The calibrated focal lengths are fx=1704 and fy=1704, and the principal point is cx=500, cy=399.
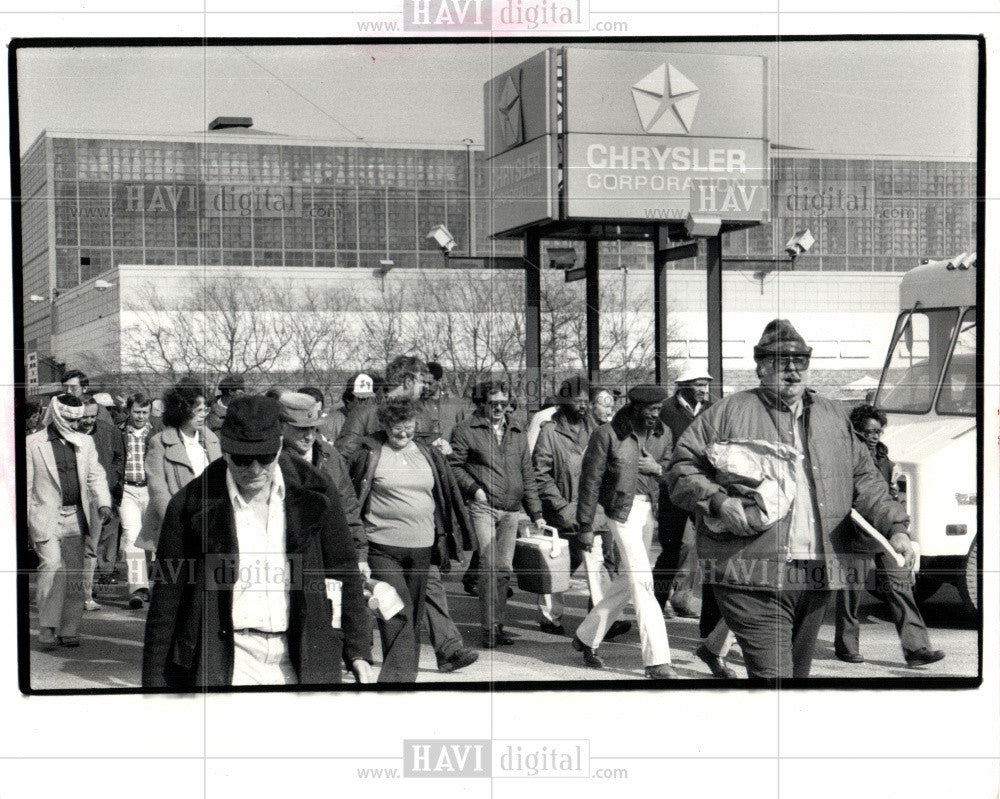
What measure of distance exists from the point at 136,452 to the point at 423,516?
116 cm

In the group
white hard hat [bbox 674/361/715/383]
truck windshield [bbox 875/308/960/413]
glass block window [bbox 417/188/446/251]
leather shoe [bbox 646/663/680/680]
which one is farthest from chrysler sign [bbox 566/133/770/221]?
leather shoe [bbox 646/663/680/680]

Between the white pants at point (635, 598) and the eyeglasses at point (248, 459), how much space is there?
148 centimetres

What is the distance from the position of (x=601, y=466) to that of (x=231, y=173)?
1.92m

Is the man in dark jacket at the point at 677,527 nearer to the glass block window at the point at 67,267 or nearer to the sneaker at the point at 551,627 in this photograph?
the sneaker at the point at 551,627

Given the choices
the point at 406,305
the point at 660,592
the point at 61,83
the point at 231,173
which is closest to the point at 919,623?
the point at 660,592

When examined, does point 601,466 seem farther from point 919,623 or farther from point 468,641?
point 919,623

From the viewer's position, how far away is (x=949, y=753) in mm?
6492

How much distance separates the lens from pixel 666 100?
6422 millimetres

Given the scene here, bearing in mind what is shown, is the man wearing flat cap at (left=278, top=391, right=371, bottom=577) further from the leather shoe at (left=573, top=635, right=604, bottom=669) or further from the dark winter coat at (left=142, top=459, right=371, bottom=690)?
the leather shoe at (left=573, top=635, right=604, bottom=669)

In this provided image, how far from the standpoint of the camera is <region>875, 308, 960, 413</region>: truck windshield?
680cm

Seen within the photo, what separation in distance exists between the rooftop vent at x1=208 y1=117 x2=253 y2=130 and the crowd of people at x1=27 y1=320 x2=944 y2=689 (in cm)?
97

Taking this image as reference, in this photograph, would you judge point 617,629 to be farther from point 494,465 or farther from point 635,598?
point 494,465

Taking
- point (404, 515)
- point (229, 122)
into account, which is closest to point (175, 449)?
point (404, 515)

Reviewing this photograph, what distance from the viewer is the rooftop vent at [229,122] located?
21.2ft
